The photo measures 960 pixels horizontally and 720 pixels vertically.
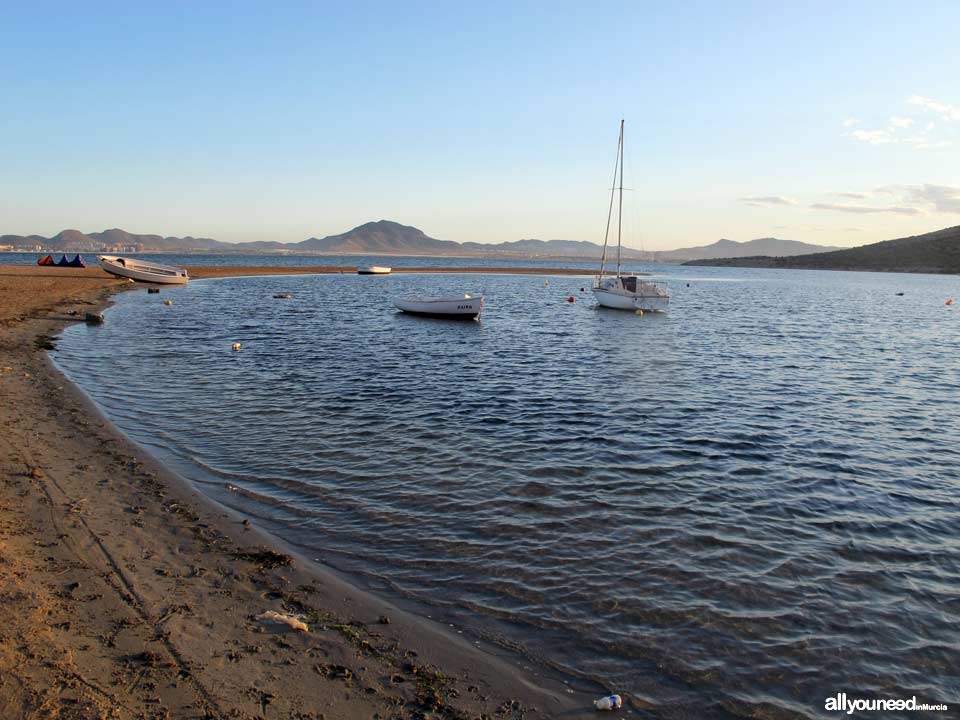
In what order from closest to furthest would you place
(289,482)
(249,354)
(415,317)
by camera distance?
(289,482)
(249,354)
(415,317)

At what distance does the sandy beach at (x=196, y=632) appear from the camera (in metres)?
5.52

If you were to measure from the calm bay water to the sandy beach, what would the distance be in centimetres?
71

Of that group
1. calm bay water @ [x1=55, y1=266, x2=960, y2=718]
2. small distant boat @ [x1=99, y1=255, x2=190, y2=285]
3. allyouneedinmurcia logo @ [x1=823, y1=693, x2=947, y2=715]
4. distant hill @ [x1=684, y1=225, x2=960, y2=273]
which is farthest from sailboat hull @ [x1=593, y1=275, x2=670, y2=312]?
distant hill @ [x1=684, y1=225, x2=960, y2=273]

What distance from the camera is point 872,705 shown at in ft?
20.7

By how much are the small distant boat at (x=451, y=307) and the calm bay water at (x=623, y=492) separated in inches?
524

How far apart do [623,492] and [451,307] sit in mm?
31224

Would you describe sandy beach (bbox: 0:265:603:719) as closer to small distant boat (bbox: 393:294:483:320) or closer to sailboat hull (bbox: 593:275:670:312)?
small distant boat (bbox: 393:294:483:320)

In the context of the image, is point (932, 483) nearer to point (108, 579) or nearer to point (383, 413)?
point (383, 413)

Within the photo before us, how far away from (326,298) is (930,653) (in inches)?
2294

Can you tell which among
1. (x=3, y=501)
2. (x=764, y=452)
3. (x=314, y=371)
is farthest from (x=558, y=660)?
(x=314, y=371)

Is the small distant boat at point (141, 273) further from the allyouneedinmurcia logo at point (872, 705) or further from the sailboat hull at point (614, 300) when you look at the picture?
the allyouneedinmurcia logo at point (872, 705)

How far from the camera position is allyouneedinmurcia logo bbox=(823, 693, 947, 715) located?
6.23 meters

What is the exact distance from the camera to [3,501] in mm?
9398

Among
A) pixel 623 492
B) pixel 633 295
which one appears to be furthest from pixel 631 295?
pixel 623 492
